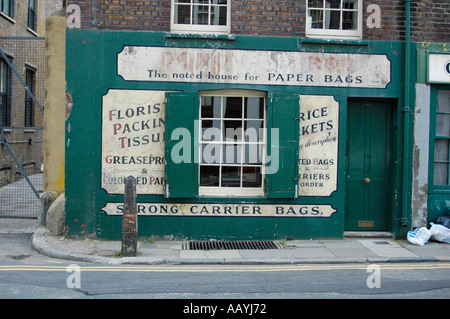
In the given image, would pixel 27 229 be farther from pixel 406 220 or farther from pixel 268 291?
pixel 406 220

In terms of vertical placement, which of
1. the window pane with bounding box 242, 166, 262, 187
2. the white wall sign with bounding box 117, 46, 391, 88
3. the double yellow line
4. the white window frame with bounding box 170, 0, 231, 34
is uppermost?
the white window frame with bounding box 170, 0, 231, 34

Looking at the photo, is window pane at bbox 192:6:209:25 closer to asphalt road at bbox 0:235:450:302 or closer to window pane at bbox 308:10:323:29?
window pane at bbox 308:10:323:29

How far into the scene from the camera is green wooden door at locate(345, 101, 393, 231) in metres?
9.81

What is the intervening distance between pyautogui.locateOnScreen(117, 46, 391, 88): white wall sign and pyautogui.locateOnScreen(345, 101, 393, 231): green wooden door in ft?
2.07

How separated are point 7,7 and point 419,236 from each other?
567 inches

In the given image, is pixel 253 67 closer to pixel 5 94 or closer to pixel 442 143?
pixel 442 143

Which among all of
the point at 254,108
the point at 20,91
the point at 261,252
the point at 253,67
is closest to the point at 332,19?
the point at 253,67

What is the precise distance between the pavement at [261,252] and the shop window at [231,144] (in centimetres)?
108

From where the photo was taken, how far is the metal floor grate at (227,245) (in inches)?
349

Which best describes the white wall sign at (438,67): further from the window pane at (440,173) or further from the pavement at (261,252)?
the pavement at (261,252)

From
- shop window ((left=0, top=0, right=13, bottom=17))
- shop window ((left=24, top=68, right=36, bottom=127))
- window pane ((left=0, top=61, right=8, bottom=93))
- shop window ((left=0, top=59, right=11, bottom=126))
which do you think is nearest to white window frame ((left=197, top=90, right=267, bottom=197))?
shop window ((left=0, top=59, right=11, bottom=126))

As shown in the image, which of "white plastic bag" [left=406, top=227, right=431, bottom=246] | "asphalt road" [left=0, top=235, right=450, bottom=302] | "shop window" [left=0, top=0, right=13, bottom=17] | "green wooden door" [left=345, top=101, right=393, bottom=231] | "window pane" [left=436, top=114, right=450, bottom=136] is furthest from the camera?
"shop window" [left=0, top=0, right=13, bottom=17]

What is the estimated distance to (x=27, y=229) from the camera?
1007 cm

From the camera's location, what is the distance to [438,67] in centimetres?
966
